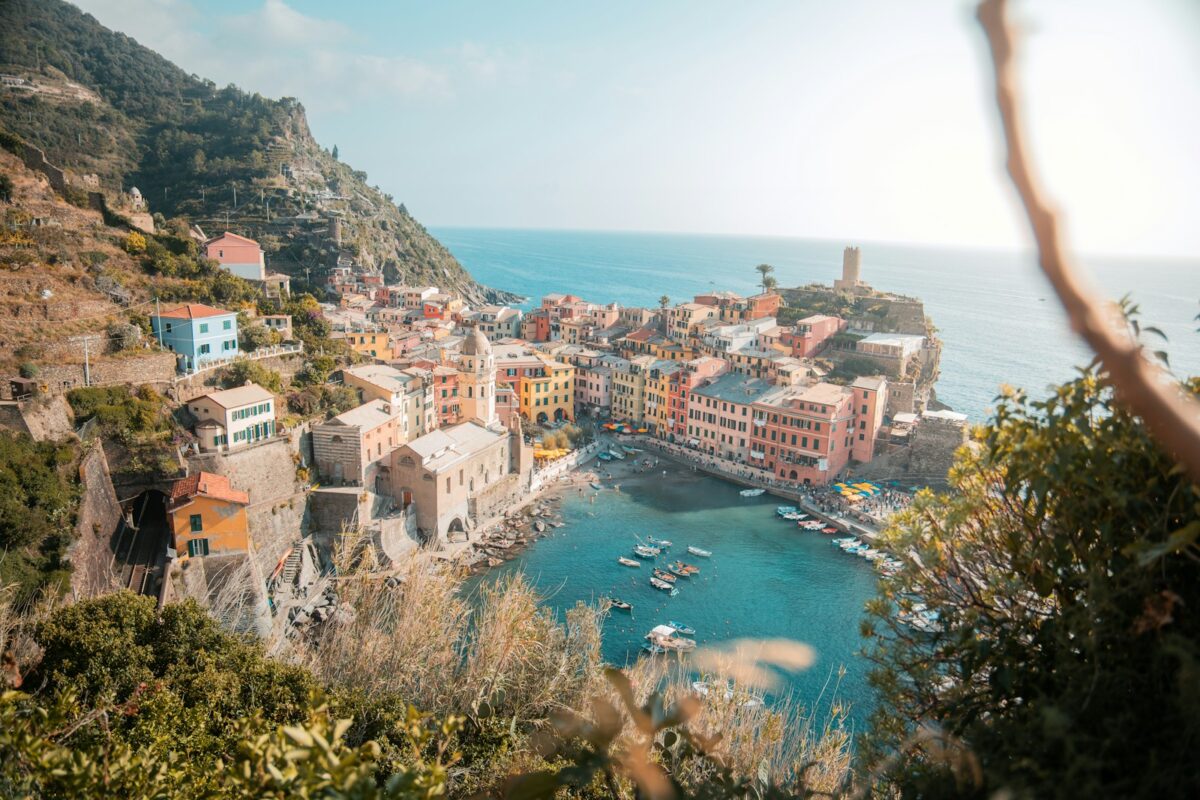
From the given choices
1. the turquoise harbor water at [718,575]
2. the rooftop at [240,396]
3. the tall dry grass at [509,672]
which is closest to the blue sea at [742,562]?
the turquoise harbor water at [718,575]

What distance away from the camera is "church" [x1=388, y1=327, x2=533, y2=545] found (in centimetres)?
2400

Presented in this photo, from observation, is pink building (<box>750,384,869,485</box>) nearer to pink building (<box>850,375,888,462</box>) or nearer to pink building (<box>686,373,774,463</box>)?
pink building (<box>850,375,888,462</box>)

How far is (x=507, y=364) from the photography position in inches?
1442

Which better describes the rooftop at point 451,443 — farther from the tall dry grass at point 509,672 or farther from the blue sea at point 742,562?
the tall dry grass at point 509,672

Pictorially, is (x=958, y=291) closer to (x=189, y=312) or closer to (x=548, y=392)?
(x=548, y=392)

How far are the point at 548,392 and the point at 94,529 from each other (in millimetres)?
23555

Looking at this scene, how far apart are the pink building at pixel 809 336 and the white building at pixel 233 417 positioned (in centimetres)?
2853

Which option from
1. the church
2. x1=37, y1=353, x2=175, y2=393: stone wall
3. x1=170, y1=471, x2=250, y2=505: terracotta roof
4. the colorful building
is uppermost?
the colorful building

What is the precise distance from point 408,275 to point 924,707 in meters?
66.5

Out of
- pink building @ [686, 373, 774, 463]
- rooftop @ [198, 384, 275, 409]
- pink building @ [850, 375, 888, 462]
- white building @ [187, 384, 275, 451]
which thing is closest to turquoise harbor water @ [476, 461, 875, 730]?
pink building @ [686, 373, 774, 463]

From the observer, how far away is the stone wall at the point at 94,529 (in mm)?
14719

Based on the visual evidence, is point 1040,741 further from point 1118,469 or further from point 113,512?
point 113,512

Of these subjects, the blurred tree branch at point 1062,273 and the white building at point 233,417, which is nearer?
the blurred tree branch at point 1062,273

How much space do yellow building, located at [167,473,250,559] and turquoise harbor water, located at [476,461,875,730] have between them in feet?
26.3
